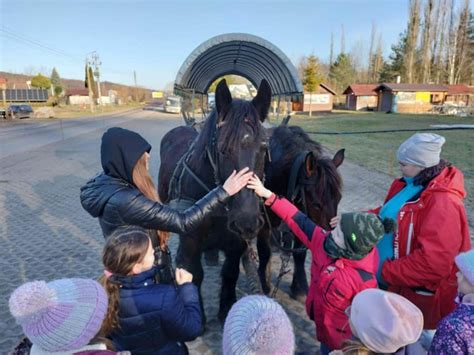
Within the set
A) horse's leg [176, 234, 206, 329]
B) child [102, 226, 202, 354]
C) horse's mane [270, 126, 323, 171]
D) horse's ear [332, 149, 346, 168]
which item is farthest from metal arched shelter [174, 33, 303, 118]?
child [102, 226, 202, 354]

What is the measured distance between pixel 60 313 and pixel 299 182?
7.09ft

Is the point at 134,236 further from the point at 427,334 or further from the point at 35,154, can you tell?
the point at 35,154

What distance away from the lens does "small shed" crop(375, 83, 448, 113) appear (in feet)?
132

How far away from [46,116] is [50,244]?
36.4m

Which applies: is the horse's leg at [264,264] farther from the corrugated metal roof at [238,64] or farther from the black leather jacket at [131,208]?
the corrugated metal roof at [238,64]

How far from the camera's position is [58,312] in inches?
47.7

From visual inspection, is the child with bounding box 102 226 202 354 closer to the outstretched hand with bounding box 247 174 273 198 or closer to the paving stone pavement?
the outstretched hand with bounding box 247 174 273 198

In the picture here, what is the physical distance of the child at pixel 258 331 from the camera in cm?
112

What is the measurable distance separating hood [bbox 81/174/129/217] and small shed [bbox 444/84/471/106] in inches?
1894

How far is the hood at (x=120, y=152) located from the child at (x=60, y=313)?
3.00ft

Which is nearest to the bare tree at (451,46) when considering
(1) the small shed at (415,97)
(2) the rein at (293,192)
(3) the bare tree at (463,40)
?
(3) the bare tree at (463,40)

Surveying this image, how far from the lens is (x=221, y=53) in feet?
17.6

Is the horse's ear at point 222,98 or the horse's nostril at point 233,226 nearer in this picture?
the horse's nostril at point 233,226

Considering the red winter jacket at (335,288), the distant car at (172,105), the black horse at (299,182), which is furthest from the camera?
the distant car at (172,105)
